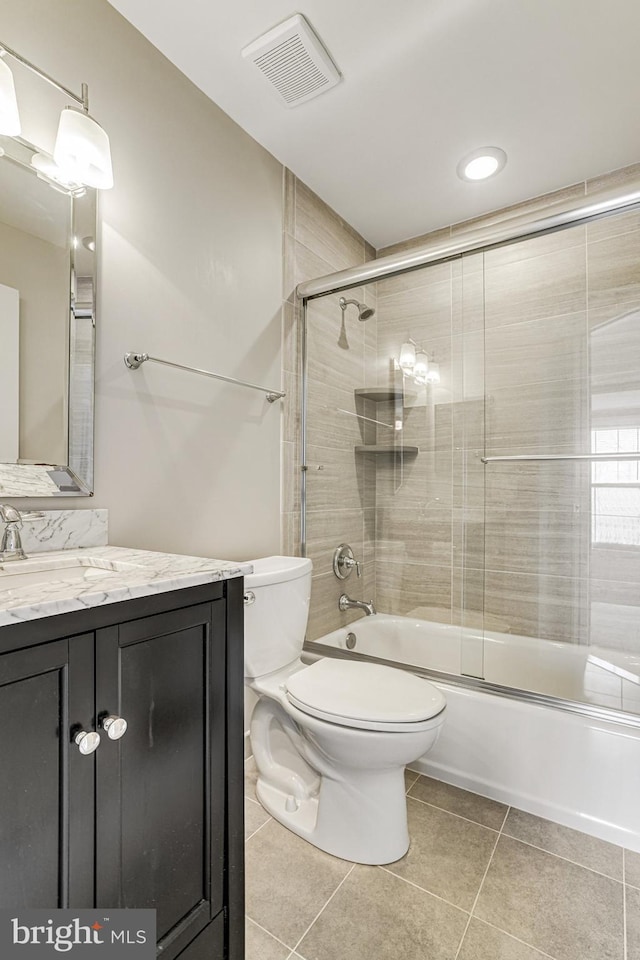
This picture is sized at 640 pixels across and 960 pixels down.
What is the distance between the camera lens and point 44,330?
1225 millimetres

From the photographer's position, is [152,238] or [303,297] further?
[303,297]

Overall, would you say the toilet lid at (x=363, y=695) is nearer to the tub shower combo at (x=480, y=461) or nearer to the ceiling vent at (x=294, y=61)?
the tub shower combo at (x=480, y=461)

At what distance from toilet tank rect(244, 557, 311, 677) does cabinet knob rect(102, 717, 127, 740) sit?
0.75m

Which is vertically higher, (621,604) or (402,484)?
(402,484)

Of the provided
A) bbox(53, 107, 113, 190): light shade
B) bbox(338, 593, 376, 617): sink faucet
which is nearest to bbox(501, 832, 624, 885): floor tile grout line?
bbox(338, 593, 376, 617): sink faucet

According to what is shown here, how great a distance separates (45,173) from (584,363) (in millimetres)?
2044

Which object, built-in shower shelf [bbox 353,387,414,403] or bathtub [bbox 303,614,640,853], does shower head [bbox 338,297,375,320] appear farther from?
bathtub [bbox 303,614,640,853]

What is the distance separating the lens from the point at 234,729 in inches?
38.2

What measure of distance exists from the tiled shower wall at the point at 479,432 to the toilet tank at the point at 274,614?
1.45ft

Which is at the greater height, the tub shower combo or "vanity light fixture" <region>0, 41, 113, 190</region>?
"vanity light fixture" <region>0, 41, 113, 190</region>

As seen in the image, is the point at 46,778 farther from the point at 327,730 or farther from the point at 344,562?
the point at 344,562

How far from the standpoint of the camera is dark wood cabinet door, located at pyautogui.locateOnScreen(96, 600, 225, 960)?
0.75 m

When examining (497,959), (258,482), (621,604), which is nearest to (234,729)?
(497,959)

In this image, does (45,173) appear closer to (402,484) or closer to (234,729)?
(234,729)
